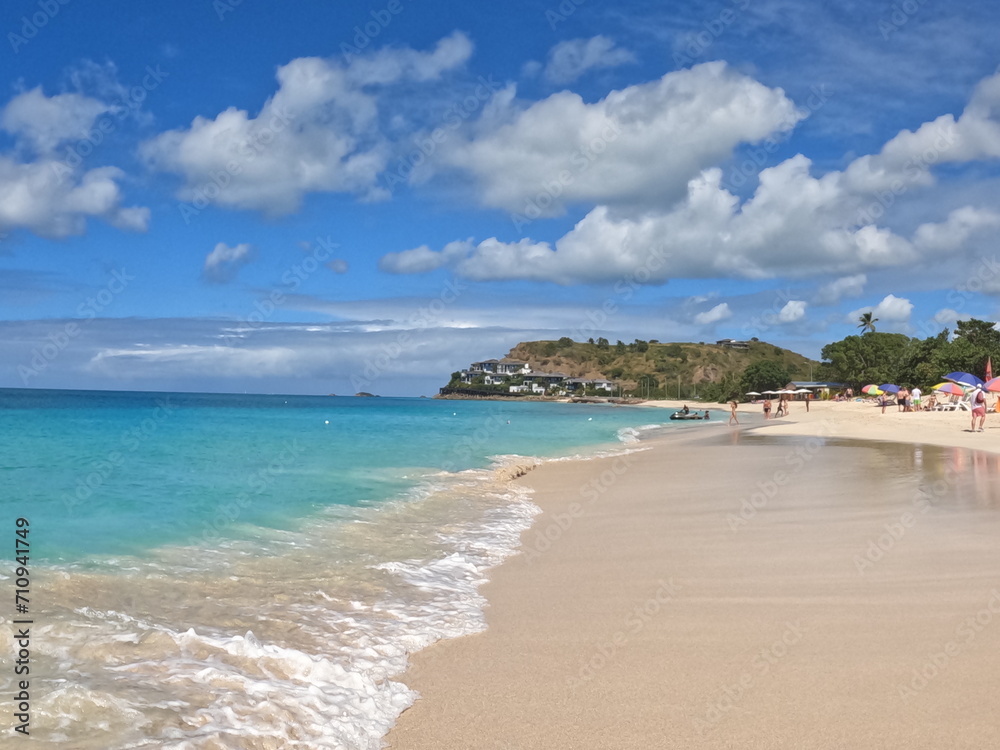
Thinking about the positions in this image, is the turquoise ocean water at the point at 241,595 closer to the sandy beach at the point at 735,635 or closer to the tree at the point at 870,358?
the sandy beach at the point at 735,635

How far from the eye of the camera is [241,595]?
24.7 ft

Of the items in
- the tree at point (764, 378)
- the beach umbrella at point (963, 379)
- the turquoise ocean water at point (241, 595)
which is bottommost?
Result: the turquoise ocean water at point (241, 595)

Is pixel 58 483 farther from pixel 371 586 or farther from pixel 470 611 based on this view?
pixel 470 611

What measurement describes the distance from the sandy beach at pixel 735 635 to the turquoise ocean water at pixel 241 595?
0.47m

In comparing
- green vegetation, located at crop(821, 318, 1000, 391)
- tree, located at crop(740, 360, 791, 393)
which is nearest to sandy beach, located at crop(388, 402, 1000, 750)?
green vegetation, located at crop(821, 318, 1000, 391)

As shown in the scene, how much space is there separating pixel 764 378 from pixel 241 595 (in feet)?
418

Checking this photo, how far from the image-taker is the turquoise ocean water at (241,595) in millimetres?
4520

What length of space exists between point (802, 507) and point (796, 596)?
5.97m

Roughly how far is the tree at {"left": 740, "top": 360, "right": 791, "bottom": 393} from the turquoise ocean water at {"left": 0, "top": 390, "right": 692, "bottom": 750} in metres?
115

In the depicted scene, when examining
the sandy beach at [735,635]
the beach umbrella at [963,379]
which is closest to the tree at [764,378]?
the beach umbrella at [963,379]

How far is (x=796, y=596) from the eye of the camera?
22.8ft

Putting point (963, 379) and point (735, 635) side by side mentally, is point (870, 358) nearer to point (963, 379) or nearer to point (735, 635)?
point (963, 379)

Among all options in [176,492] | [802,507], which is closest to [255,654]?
[802,507]

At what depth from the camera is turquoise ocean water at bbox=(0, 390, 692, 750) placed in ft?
A: 14.8
